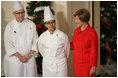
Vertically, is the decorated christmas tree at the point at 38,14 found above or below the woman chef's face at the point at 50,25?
above

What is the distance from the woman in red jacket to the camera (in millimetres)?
3102

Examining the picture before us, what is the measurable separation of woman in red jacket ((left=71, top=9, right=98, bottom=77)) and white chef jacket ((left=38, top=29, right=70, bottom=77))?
0.18 meters

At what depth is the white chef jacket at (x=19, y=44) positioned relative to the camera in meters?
3.60

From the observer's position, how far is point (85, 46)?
3146mm

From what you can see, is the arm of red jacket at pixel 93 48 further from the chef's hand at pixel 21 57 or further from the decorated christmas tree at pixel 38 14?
the decorated christmas tree at pixel 38 14

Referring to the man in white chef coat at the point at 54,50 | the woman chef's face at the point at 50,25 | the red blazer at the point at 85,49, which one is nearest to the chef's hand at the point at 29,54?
the man in white chef coat at the point at 54,50

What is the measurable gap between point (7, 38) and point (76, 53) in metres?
1.15

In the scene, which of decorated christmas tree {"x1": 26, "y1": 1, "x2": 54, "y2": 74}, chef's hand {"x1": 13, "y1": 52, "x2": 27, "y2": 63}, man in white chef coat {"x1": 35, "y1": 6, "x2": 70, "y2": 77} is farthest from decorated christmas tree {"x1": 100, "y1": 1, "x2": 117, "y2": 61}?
chef's hand {"x1": 13, "y1": 52, "x2": 27, "y2": 63}

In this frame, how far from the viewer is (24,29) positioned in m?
3.61

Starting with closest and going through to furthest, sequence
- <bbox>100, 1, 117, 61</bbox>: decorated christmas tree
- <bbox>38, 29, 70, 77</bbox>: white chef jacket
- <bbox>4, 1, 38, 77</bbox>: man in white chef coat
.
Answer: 1. <bbox>38, 29, 70, 77</bbox>: white chef jacket
2. <bbox>4, 1, 38, 77</bbox>: man in white chef coat
3. <bbox>100, 1, 117, 61</bbox>: decorated christmas tree

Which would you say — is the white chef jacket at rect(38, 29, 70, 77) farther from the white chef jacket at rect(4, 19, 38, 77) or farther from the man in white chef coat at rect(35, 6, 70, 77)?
the white chef jacket at rect(4, 19, 38, 77)

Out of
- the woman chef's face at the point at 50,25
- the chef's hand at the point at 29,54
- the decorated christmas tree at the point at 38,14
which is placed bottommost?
the chef's hand at the point at 29,54

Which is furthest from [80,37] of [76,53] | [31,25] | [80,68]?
[31,25]

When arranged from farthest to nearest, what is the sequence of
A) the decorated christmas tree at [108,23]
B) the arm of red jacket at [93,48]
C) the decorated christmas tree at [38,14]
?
the decorated christmas tree at [108,23]
the decorated christmas tree at [38,14]
the arm of red jacket at [93,48]
